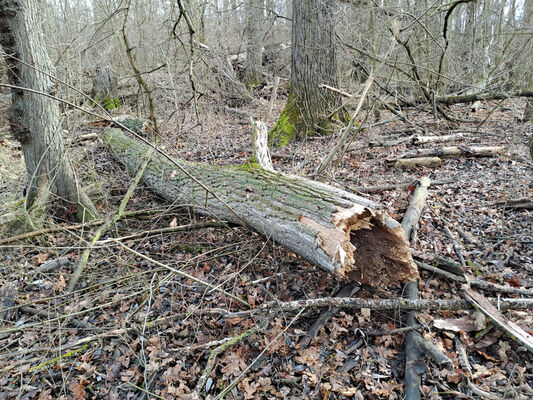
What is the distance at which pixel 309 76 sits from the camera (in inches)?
289

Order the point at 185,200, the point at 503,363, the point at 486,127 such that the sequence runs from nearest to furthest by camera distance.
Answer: the point at 503,363, the point at 185,200, the point at 486,127

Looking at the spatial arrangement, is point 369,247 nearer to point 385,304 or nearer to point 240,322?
point 385,304

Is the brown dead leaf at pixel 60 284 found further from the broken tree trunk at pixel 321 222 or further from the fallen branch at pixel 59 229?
the broken tree trunk at pixel 321 222

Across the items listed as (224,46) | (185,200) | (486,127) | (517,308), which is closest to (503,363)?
(517,308)

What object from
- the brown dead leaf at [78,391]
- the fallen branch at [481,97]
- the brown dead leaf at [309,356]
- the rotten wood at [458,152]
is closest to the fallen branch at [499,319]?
the brown dead leaf at [309,356]

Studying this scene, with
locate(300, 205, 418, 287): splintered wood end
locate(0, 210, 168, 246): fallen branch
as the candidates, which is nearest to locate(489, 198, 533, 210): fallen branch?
locate(300, 205, 418, 287): splintered wood end

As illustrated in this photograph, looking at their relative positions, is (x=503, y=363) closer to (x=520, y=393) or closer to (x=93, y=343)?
(x=520, y=393)

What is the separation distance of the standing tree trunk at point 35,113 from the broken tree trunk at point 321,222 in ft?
5.71

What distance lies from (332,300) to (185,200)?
8.34 ft

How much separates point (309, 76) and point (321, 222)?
525 cm

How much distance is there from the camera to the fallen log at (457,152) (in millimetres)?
5852

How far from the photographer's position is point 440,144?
6590 mm

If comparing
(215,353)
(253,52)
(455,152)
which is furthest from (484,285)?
(253,52)

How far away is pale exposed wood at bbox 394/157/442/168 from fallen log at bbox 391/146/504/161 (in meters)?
0.20
